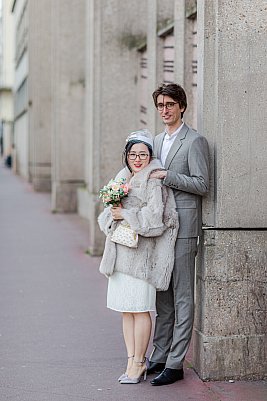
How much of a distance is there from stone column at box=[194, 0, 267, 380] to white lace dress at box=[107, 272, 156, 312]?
0.43 meters

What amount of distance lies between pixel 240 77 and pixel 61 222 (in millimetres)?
14200

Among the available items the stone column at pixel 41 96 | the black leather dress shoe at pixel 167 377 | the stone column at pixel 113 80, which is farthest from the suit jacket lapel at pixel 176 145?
the stone column at pixel 41 96

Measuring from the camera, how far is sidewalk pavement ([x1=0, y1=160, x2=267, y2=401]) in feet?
20.7

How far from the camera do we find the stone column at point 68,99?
69.4 feet

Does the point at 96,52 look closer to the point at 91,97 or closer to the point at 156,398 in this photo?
the point at 91,97

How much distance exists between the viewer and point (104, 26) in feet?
44.8

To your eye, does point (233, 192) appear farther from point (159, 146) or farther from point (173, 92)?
point (173, 92)

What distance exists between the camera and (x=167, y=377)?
6.48 meters

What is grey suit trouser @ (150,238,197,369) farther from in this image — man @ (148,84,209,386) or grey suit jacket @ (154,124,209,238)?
grey suit jacket @ (154,124,209,238)

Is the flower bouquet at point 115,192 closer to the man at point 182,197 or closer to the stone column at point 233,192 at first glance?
the man at point 182,197

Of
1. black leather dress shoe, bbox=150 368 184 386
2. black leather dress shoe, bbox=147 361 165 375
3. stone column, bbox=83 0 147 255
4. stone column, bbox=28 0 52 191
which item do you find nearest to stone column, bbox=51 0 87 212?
stone column, bbox=83 0 147 255

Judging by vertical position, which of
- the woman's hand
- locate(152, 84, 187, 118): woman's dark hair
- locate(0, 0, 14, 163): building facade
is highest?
locate(0, 0, 14, 163): building facade

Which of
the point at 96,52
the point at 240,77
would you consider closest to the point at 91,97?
the point at 96,52

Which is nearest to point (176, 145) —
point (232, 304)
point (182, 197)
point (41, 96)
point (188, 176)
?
point (188, 176)
